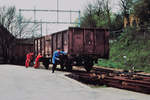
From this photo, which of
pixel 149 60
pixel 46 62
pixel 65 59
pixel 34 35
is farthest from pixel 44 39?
pixel 34 35

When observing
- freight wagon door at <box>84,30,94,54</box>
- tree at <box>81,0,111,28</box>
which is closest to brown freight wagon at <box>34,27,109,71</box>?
freight wagon door at <box>84,30,94,54</box>

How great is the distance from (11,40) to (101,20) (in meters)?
22.1

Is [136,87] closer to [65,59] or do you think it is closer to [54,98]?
[54,98]

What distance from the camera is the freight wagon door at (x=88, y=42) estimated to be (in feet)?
53.0

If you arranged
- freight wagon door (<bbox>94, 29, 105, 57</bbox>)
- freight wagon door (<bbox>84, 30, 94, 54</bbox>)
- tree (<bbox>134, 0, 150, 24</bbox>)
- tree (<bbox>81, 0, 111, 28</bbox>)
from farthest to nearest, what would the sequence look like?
tree (<bbox>81, 0, 111, 28</bbox>) → tree (<bbox>134, 0, 150, 24</bbox>) → freight wagon door (<bbox>94, 29, 105, 57</bbox>) → freight wagon door (<bbox>84, 30, 94, 54</bbox>)

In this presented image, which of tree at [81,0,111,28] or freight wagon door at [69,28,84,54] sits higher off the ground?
tree at [81,0,111,28]

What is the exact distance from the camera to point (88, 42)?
1623cm

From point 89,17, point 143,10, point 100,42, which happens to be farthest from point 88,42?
point 89,17

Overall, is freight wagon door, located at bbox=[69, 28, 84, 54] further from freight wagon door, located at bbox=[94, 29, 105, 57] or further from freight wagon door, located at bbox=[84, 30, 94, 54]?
freight wagon door, located at bbox=[94, 29, 105, 57]

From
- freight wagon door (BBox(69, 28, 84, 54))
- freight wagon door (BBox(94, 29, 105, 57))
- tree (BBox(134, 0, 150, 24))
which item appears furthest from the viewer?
tree (BBox(134, 0, 150, 24))

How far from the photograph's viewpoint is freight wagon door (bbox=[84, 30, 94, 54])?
1616 centimetres

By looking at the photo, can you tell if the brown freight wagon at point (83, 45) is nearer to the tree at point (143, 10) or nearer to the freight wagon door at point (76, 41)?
the freight wagon door at point (76, 41)

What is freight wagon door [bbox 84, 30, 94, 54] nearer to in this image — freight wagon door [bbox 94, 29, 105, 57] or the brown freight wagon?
the brown freight wagon

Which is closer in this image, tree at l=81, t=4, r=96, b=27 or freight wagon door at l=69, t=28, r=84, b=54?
freight wagon door at l=69, t=28, r=84, b=54
